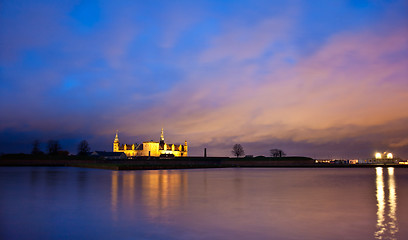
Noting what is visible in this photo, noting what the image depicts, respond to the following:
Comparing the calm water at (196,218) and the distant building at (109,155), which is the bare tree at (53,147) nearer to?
the distant building at (109,155)

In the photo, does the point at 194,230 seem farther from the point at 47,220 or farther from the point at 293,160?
the point at 293,160

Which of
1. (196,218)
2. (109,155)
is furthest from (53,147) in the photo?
(196,218)

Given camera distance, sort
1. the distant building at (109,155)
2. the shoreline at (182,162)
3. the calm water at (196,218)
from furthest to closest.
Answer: the distant building at (109,155), the shoreline at (182,162), the calm water at (196,218)

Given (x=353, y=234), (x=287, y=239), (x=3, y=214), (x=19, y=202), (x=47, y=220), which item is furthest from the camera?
(x=19, y=202)

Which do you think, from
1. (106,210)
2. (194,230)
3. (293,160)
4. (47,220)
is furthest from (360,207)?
(293,160)

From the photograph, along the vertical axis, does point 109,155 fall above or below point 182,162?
above

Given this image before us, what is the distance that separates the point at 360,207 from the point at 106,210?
14159mm

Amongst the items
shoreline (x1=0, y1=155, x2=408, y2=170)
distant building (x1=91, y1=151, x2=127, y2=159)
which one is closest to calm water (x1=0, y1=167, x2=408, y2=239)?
shoreline (x1=0, y1=155, x2=408, y2=170)

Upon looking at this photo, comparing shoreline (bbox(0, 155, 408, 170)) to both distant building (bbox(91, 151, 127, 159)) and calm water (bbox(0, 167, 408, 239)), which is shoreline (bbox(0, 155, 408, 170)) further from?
calm water (bbox(0, 167, 408, 239))

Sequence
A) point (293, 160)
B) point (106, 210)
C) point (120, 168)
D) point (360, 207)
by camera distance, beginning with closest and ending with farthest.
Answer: point (106, 210) → point (360, 207) → point (120, 168) → point (293, 160)

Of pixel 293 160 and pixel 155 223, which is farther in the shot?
pixel 293 160

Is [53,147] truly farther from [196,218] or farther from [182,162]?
[196,218]

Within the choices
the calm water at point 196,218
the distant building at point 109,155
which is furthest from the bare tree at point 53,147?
the calm water at point 196,218

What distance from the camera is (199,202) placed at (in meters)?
21.6
